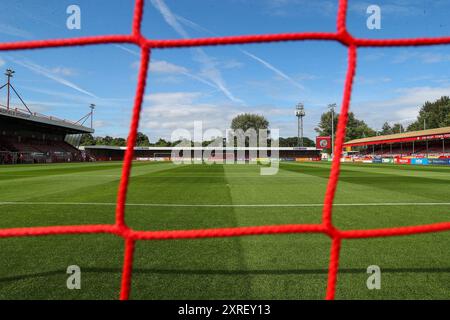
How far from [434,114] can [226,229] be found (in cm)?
9544

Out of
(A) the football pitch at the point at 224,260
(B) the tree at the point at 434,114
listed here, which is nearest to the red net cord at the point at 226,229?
(A) the football pitch at the point at 224,260

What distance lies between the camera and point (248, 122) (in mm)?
75562

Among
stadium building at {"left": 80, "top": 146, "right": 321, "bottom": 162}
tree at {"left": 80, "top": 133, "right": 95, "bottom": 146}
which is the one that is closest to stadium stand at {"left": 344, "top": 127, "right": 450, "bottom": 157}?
stadium building at {"left": 80, "top": 146, "right": 321, "bottom": 162}

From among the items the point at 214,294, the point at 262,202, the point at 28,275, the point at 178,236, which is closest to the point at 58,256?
the point at 28,275

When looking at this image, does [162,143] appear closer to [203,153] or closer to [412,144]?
[203,153]

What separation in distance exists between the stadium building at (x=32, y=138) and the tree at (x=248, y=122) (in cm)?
3292

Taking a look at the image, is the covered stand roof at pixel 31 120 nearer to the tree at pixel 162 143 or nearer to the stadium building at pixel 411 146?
the tree at pixel 162 143

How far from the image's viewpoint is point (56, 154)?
48281mm

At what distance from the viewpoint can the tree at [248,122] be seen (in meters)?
72.6

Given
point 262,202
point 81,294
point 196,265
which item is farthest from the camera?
point 262,202

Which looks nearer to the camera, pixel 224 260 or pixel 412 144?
pixel 224 260

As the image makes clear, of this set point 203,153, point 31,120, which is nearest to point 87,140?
point 203,153

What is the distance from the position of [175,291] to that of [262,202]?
5066mm

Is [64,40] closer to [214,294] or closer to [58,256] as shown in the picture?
[214,294]
